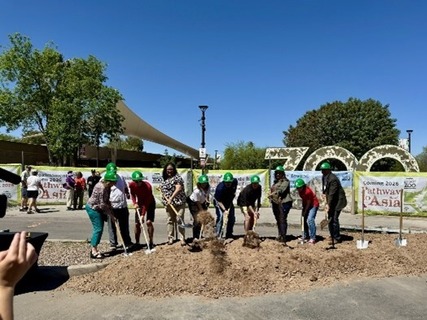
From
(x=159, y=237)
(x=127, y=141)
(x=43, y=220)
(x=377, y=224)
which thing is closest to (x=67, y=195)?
(x=43, y=220)

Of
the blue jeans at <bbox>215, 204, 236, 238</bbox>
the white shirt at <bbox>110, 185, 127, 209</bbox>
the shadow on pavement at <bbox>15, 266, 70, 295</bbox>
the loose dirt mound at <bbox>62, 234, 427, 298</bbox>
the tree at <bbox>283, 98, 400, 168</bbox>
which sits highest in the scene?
the tree at <bbox>283, 98, 400, 168</bbox>

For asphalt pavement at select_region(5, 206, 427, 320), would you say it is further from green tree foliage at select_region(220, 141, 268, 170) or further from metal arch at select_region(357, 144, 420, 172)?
green tree foliage at select_region(220, 141, 268, 170)

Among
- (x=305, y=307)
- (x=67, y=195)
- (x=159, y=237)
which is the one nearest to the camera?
(x=305, y=307)

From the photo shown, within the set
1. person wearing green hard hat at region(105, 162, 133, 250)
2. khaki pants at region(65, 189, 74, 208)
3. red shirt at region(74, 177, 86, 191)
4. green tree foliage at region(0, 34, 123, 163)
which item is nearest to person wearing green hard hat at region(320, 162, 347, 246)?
person wearing green hard hat at region(105, 162, 133, 250)

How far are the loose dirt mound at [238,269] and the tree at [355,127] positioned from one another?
108ft

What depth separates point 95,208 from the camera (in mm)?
7539

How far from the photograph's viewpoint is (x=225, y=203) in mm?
8586

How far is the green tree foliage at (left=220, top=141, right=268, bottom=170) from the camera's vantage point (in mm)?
45844

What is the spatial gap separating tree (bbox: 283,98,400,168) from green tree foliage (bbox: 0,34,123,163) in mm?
20255

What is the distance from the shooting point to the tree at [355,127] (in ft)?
128

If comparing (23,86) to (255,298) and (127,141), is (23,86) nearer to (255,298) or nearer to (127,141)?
Answer: (255,298)

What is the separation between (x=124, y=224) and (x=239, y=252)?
238cm

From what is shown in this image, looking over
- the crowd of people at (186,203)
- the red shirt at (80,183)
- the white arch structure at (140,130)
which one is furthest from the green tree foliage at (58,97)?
the crowd of people at (186,203)

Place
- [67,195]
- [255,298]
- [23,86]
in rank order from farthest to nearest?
[23,86]
[67,195]
[255,298]
